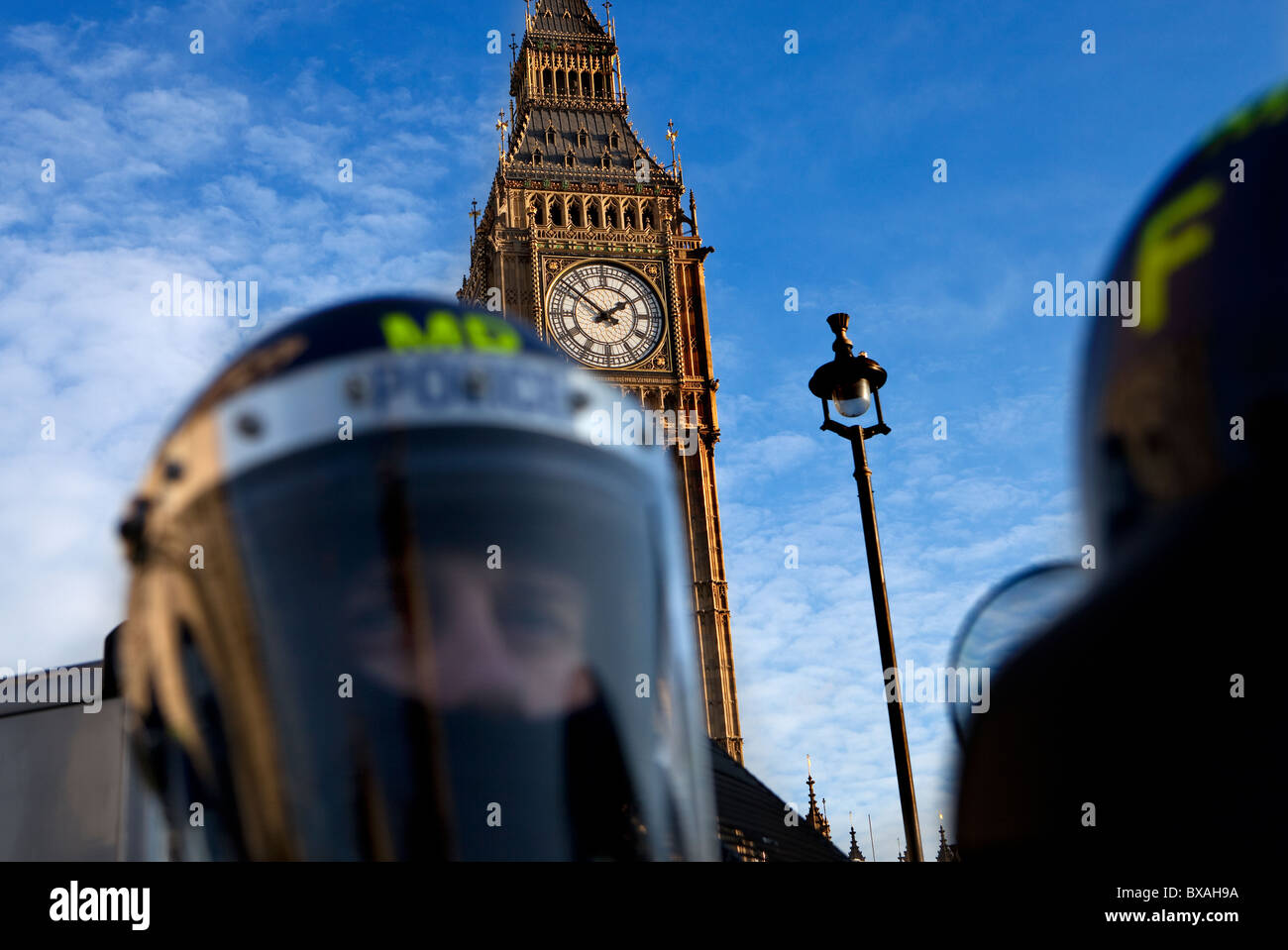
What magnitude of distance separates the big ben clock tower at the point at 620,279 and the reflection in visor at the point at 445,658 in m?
49.4

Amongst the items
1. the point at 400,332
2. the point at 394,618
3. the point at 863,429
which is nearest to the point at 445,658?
the point at 394,618

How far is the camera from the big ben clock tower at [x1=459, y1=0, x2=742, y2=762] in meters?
56.4

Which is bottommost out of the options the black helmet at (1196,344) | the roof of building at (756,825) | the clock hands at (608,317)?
the roof of building at (756,825)

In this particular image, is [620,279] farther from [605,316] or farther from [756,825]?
[756,825]

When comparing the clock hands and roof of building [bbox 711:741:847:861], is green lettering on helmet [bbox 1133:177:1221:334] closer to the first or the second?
roof of building [bbox 711:741:847:861]

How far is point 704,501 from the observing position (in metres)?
58.3

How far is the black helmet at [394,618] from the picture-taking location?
12.4 ft

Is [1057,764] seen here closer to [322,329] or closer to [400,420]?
[400,420]

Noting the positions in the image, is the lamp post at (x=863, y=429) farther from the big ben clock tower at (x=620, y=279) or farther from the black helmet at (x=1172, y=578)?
the big ben clock tower at (x=620, y=279)

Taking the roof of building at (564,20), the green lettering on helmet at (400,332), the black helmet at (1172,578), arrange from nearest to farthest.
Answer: the black helmet at (1172,578), the green lettering on helmet at (400,332), the roof of building at (564,20)

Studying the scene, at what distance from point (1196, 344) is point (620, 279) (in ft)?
182

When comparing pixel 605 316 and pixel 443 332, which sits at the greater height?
pixel 605 316

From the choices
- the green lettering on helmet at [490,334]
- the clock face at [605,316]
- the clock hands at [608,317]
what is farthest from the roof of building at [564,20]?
the green lettering on helmet at [490,334]

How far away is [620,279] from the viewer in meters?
58.5
